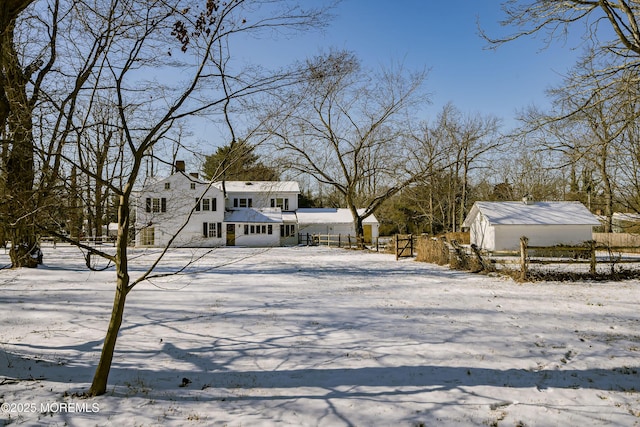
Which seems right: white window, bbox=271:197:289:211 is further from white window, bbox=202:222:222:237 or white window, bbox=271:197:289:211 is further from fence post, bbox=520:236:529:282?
fence post, bbox=520:236:529:282

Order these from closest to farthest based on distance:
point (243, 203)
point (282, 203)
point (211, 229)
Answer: point (211, 229)
point (243, 203)
point (282, 203)

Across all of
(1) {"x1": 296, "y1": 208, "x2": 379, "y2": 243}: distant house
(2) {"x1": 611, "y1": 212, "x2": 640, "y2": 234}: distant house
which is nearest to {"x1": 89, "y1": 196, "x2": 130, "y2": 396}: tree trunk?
(2) {"x1": 611, "y1": 212, "x2": 640, "y2": 234}: distant house

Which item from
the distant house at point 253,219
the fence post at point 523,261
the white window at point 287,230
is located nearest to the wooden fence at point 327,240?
the white window at point 287,230

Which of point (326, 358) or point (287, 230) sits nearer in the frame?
point (326, 358)

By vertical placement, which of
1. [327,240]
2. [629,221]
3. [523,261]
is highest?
[629,221]

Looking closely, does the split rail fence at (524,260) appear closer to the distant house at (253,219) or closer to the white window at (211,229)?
the distant house at (253,219)

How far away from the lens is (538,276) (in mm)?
14125

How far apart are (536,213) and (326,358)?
27835 millimetres

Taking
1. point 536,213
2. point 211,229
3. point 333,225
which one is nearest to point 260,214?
point 211,229

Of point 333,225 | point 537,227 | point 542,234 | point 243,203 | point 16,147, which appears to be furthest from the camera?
point 243,203

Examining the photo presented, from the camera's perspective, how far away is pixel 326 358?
6316mm

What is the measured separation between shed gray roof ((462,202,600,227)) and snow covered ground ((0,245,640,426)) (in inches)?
720

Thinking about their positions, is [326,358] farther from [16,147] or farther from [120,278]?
[16,147]

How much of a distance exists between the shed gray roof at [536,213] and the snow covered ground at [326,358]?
720 inches
